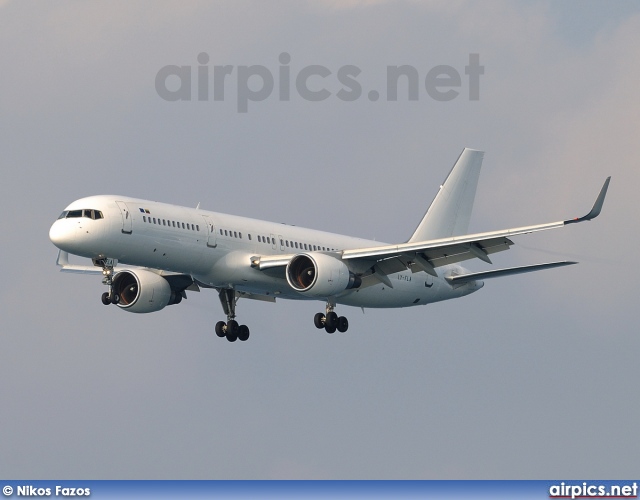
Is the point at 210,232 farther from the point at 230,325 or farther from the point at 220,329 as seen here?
the point at 220,329

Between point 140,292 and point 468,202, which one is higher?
point 468,202

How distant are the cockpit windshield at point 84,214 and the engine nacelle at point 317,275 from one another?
31.7ft

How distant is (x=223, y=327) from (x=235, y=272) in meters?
7.01

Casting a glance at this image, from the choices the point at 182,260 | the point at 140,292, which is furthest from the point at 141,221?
the point at 140,292

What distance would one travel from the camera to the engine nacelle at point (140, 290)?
222 feet

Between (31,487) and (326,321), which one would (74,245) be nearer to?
(326,321)

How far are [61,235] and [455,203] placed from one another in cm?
2883

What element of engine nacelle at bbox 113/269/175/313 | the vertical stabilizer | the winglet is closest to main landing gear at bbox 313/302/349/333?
engine nacelle at bbox 113/269/175/313

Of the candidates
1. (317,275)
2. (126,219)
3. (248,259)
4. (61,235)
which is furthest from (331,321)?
(61,235)

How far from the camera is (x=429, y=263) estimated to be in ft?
215

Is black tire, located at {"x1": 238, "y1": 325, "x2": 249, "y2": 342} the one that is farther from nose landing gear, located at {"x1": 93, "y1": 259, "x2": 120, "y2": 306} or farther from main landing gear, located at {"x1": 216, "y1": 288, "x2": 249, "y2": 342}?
nose landing gear, located at {"x1": 93, "y1": 259, "x2": 120, "y2": 306}

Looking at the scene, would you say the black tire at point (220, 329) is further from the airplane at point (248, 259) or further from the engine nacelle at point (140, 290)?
the engine nacelle at point (140, 290)

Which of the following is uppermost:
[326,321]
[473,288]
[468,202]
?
[468,202]

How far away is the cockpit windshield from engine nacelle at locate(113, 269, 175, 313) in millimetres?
8406
